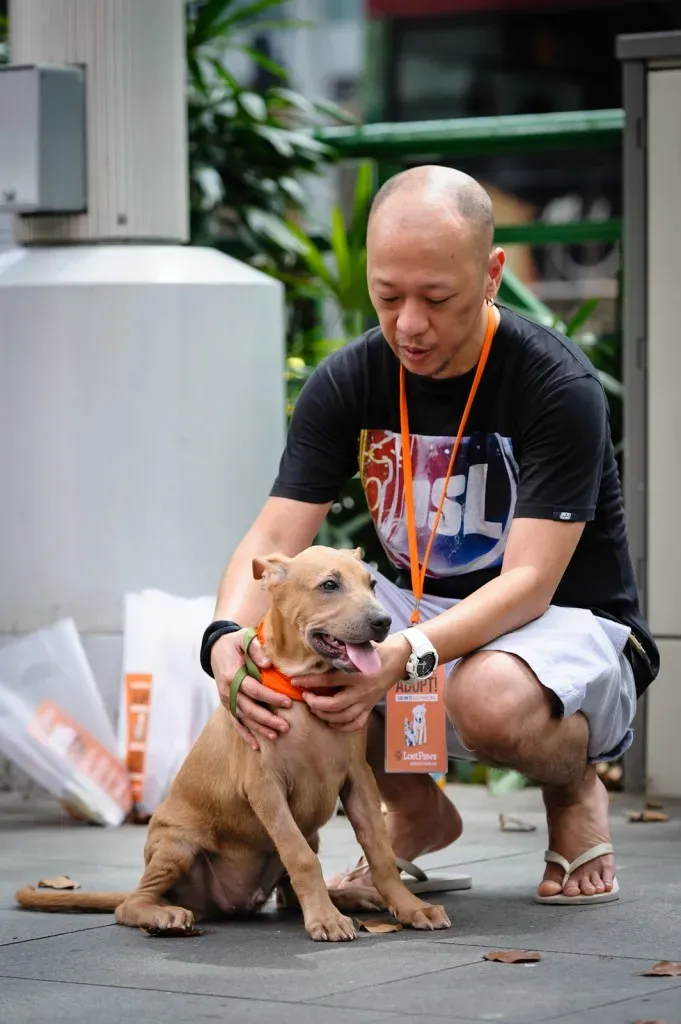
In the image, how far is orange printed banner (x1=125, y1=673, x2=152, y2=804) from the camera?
514 centimetres

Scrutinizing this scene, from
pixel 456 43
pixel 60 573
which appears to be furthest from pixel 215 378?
pixel 456 43

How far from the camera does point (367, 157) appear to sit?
684 centimetres

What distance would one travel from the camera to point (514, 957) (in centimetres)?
319

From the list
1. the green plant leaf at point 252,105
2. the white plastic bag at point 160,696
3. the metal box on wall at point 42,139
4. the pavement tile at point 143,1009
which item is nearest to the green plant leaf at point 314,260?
the green plant leaf at point 252,105

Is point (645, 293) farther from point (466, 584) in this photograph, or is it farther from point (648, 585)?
A: point (466, 584)

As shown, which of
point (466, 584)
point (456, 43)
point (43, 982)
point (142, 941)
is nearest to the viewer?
point (43, 982)

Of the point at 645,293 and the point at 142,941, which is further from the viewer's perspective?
the point at 645,293

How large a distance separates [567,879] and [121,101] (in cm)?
293

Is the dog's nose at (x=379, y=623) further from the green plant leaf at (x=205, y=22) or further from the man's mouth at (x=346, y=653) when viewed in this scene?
the green plant leaf at (x=205, y=22)

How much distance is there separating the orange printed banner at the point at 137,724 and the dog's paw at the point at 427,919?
1.76 m

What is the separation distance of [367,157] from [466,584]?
328cm

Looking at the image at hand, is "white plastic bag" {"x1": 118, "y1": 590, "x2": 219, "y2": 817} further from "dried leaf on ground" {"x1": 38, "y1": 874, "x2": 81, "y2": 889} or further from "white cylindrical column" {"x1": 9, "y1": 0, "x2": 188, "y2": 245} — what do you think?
"white cylindrical column" {"x1": 9, "y1": 0, "x2": 188, "y2": 245}

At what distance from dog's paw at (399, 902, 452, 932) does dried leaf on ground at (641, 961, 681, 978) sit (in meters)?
0.53

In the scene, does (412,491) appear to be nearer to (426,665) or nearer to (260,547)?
(260,547)
